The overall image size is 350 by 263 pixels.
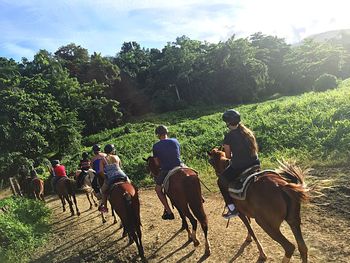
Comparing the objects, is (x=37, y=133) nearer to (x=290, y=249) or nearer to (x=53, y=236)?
(x=53, y=236)

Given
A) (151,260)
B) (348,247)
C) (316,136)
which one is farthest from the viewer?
(316,136)

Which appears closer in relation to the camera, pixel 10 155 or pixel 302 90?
pixel 10 155

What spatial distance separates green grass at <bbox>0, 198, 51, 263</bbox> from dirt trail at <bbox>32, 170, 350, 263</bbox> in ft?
1.17

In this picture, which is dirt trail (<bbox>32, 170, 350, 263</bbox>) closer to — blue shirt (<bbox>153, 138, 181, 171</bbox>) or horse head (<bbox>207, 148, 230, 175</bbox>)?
horse head (<bbox>207, 148, 230, 175</bbox>)

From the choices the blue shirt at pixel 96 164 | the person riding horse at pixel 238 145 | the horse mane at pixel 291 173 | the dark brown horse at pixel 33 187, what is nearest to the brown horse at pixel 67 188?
the dark brown horse at pixel 33 187

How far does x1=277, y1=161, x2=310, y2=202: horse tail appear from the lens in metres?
6.00

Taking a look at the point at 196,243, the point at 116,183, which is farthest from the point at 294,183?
the point at 116,183

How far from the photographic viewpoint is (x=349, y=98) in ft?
68.9

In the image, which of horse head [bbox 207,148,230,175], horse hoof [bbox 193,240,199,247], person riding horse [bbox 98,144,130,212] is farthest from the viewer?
person riding horse [bbox 98,144,130,212]

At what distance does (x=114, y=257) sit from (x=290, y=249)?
4.60 meters

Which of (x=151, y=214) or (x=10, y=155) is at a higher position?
(x=10, y=155)

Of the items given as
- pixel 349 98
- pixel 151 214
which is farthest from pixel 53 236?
pixel 349 98

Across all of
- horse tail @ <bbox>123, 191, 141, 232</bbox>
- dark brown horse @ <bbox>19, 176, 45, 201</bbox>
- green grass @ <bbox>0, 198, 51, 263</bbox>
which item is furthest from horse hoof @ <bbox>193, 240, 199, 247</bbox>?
dark brown horse @ <bbox>19, 176, 45, 201</bbox>

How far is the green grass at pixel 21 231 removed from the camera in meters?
10.2
